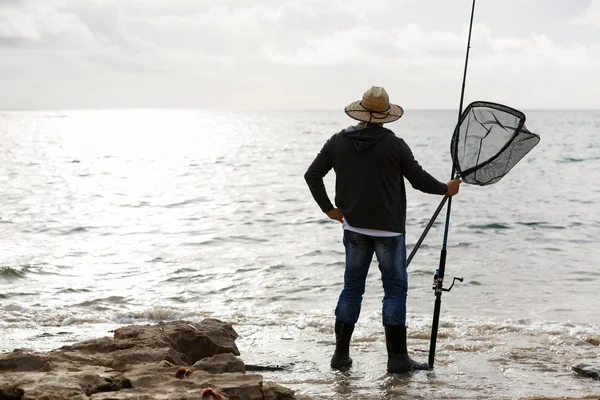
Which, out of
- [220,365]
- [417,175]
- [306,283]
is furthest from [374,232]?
[306,283]

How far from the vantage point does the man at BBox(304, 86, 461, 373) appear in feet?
18.1

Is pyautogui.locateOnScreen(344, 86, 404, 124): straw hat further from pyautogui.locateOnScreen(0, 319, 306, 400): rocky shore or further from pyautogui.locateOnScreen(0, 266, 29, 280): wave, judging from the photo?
pyautogui.locateOnScreen(0, 266, 29, 280): wave

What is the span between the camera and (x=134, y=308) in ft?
29.5

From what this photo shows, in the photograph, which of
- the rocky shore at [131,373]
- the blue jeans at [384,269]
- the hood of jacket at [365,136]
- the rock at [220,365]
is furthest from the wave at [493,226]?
the rock at [220,365]

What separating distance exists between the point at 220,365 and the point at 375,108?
7.14 ft

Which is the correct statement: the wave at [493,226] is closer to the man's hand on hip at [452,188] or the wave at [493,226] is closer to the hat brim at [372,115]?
the man's hand on hip at [452,188]

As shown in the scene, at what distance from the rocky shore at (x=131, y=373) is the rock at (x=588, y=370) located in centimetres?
261

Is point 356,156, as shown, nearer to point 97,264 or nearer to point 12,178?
point 97,264

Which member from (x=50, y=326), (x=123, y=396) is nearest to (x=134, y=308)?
(x=50, y=326)

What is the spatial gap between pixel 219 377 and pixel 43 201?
19.6 m

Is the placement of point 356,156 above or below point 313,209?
above

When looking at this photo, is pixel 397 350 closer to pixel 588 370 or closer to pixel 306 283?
pixel 588 370

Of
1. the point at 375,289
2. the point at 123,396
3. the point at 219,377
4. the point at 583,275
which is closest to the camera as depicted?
the point at 123,396

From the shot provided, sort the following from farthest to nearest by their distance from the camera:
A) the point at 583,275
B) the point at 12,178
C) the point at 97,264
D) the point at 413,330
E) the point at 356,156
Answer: the point at 12,178 → the point at 97,264 → the point at 583,275 → the point at 413,330 → the point at 356,156
